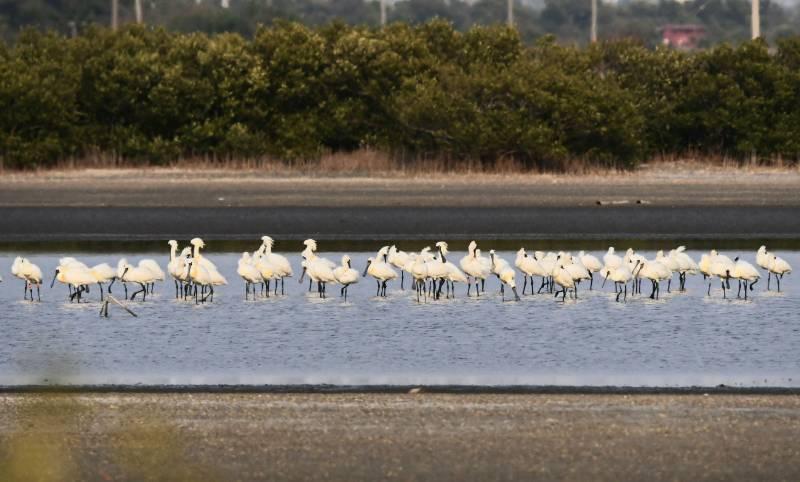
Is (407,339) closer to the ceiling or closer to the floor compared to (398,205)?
closer to the floor

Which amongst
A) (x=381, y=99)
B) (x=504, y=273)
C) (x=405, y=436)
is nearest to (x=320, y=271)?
(x=504, y=273)

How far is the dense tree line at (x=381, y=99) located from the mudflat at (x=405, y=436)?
26.6 m

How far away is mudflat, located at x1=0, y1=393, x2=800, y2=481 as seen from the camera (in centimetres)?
976

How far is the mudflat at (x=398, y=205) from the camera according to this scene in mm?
27594

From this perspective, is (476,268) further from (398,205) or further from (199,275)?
(398,205)

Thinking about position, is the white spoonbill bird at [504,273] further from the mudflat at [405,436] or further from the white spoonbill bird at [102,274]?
the mudflat at [405,436]

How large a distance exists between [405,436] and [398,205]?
2079 centimetres

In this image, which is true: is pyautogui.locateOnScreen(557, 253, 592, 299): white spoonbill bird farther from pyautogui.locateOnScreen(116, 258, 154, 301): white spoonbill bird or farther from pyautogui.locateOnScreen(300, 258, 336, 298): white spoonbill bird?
pyautogui.locateOnScreen(116, 258, 154, 301): white spoonbill bird

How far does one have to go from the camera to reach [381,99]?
42.0 metres

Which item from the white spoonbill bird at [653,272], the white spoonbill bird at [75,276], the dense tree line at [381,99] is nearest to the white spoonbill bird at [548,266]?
the white spoonbill bird at [653,272]

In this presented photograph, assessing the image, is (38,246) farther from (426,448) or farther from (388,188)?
(426,448)

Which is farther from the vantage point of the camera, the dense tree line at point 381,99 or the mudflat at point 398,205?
the dense tree line at point 381,99

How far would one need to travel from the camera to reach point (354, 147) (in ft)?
138

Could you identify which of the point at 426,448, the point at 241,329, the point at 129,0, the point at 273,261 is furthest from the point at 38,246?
the point at 129,0
